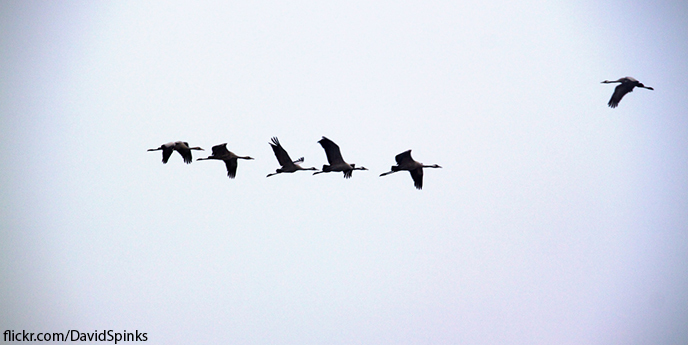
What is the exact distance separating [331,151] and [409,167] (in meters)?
2.93

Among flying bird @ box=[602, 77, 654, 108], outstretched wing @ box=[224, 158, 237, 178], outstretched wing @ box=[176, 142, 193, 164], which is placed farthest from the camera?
outstretched wing @ box=[224, 158, 237, 178]

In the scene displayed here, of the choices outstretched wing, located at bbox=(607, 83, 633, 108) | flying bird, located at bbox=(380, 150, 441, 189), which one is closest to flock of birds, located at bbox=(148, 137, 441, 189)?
flying bird, located at bbox=(380, 150, 441, 189)

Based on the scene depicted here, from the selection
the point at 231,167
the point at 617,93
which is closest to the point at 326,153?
the point at 231,167

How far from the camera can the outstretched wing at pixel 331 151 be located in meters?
27.8

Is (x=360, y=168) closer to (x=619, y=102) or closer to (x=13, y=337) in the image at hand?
(x=619, y=102)

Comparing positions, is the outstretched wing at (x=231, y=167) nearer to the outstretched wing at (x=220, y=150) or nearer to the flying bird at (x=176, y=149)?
the outstretched wing at (x=220, y=150)

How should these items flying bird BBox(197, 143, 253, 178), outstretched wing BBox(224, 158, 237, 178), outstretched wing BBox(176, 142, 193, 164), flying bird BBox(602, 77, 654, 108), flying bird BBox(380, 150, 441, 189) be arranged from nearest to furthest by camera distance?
flying bird BBox(602, 77, 654, 108), flying bird BBox(380, 150, 441, 189), flying bird BBox(197, 143, 253, 178), outstretched wing BBox(176, 142, 193, 164), outstretched wing BBox(224, 158, 237, 178)

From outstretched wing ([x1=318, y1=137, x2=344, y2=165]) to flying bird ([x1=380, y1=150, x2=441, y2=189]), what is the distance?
1884 mm

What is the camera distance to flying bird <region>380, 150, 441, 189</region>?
28.5m

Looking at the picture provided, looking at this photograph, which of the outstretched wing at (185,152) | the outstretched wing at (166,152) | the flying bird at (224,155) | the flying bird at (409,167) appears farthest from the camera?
the outstretched wing at (185,152)

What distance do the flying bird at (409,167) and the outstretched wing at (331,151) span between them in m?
1.88

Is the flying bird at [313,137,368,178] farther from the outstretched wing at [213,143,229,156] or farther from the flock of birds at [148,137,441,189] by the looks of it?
the outstretched wing at [213,143,229,156]

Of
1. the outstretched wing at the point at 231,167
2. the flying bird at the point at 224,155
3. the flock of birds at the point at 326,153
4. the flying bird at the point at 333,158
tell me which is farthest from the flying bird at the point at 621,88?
the outstretched wing at the point at 231,167

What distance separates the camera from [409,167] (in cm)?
2911
